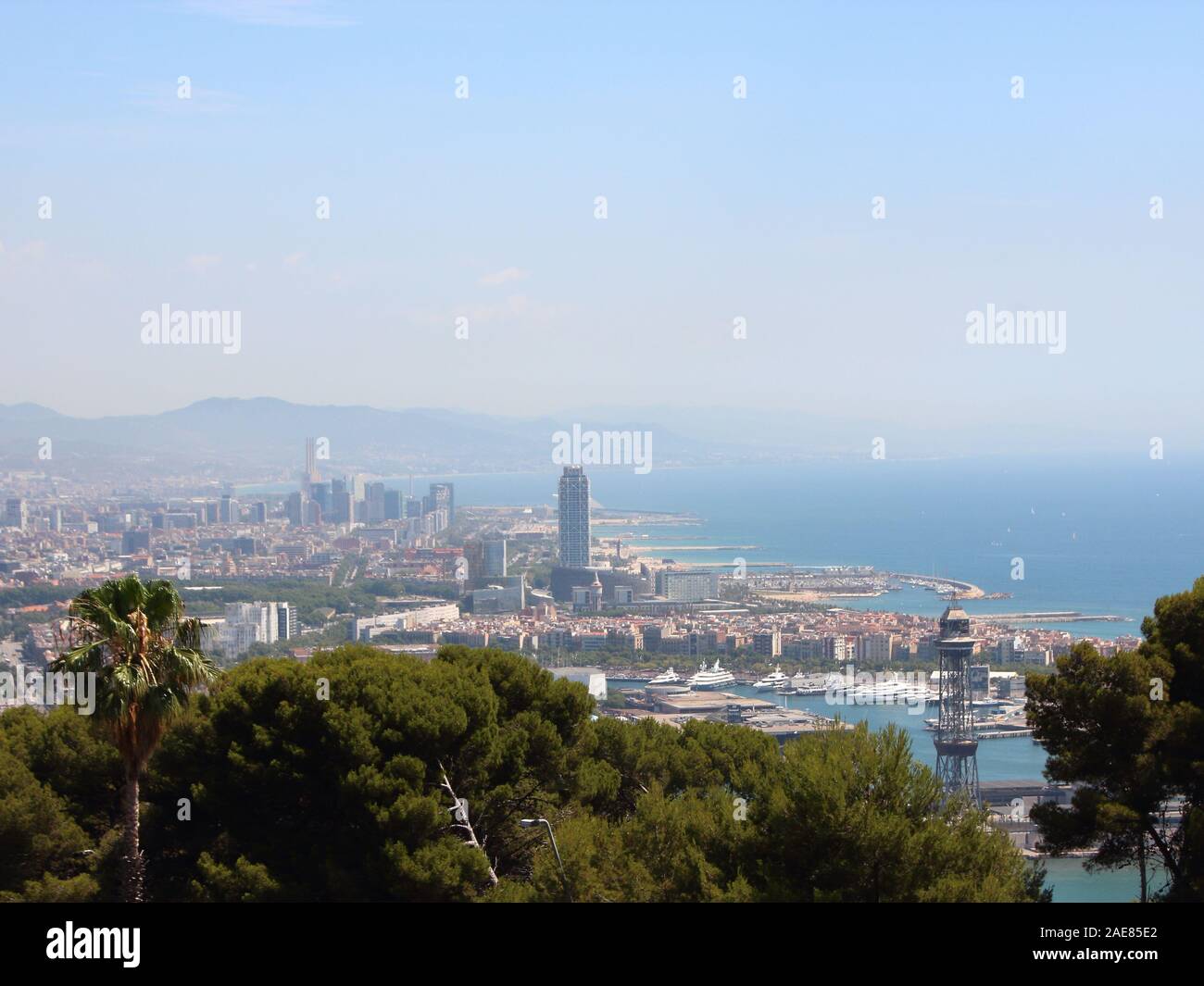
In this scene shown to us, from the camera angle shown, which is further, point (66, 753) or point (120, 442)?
point (120, 442)

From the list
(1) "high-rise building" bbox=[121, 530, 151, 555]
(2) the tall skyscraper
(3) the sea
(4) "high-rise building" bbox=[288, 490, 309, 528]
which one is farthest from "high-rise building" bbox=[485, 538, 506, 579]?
(4) "high-rise building" bbox=[288, 490, 309, 528]

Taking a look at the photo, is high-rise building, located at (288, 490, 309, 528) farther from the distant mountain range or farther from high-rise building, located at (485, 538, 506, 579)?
the distant mountain range

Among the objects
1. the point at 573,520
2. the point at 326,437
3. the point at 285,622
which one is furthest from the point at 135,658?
the point at 326,437

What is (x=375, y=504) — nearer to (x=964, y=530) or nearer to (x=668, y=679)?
(x=964, y=530)

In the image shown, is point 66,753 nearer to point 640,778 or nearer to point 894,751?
point 640,778
